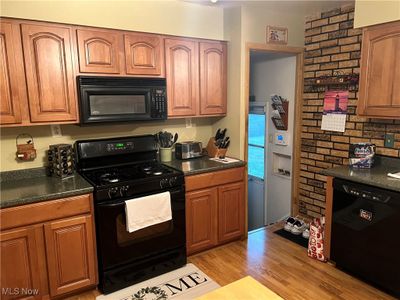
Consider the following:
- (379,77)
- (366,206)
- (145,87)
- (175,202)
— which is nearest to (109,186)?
(175,202)

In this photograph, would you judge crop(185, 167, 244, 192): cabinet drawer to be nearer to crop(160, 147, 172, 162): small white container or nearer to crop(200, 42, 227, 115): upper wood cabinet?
crop(160, 147, 172, 162): small white container

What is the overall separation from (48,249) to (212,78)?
7.11ft

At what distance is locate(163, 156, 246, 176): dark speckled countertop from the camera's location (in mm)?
2797

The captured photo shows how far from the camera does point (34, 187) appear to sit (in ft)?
7.56

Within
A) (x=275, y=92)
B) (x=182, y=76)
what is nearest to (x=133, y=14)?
(x=182, y=76)

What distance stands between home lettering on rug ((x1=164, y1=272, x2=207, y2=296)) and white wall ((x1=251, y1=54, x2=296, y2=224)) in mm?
1732

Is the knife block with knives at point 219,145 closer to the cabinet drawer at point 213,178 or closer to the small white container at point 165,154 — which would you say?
the cabinet drawer at point 213,178

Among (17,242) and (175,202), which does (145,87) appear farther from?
(17,242)

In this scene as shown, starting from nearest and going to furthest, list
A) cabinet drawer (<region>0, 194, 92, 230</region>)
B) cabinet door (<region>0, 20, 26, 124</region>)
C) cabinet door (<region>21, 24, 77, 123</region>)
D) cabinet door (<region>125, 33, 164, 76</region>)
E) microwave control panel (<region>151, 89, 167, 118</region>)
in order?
cabinet drawer (<region>0, 194, 92, 230</region>)
cabinet door (<region>0, 20, 26, 124</region>)
cabinet door (<region>21, 24, 77, 123</region>)
cabinet door (<region>125, 33, 164, 76</region>)
microwave control panel (<region>151, 89, 167, 118</region>)

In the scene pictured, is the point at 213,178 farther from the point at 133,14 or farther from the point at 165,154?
the point at 133,14

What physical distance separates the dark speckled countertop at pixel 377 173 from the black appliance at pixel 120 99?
66.1 inches

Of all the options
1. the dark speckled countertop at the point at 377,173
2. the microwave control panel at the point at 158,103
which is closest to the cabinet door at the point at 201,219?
the microwave control panel at the point at 158,103

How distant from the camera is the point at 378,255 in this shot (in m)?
2.35

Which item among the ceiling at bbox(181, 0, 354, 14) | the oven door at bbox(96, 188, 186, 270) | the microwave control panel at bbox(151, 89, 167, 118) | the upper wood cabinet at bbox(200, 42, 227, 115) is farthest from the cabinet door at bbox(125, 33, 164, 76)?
the oven door at bbox(96, 188, 186, 270)
